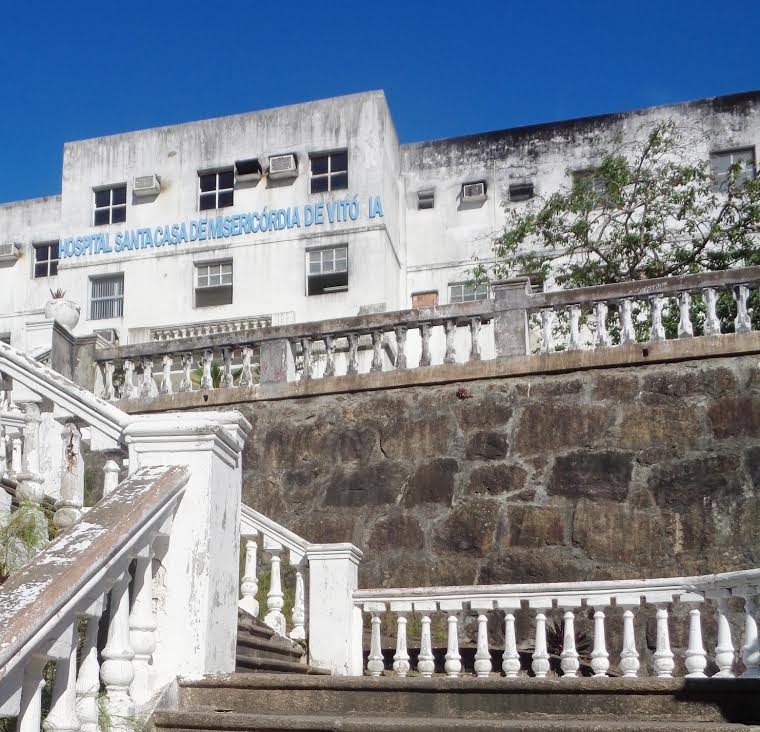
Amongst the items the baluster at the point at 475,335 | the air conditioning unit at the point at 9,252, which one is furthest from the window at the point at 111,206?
the baluster at the point at 475,335

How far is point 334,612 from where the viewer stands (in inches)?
278

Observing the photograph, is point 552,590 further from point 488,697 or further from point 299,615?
point 488,697

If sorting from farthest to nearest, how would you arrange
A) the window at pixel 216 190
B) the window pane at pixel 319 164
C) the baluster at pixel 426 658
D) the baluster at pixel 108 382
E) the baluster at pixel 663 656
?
the window at pixel 216 190
the window pane at pixel 319 164
the baluster at pixel 108 382
the baluster at pixel 426 658
the baluster at pixel 663 656

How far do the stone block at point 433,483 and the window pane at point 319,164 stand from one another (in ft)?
39.7

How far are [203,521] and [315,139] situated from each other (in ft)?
59.9

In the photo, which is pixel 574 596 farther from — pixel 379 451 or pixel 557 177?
pixel 557 177

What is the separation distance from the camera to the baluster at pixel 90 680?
3.39 m

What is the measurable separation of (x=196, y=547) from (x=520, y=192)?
18499mm

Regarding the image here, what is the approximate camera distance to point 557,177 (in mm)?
21281

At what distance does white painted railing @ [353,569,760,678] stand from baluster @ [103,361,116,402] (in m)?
6.13

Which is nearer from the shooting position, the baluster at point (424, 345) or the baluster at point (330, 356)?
the baluster at point (424, 345)

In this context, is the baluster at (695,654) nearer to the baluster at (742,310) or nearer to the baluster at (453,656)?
the baluster at (453,656)

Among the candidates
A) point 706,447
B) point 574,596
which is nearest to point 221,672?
point 574,596

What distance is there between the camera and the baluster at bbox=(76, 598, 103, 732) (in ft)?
11.1
